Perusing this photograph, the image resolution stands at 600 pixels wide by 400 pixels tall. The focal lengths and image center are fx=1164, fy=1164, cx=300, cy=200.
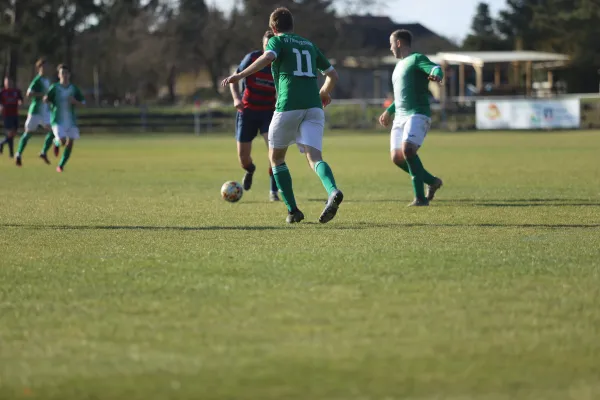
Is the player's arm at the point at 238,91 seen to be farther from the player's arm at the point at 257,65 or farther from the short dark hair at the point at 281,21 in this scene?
the player's arm at the point at 257,65

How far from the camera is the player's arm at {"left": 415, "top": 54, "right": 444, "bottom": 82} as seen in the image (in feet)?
40.1

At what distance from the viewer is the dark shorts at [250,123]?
1489cm

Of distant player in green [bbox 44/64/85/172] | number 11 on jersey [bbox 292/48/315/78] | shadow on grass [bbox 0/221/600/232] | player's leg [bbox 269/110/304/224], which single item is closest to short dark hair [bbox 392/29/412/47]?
number 11 on jersey [bbox 292/48/315/78]

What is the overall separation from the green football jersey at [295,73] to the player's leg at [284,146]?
0.09 m

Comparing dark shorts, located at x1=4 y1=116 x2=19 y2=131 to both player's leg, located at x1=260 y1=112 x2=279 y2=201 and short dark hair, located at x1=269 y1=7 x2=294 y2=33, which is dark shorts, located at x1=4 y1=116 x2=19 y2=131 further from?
short dark hair, located at x1=269 y1=7 x2=294 y2=33

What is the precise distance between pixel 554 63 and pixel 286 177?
207 feet

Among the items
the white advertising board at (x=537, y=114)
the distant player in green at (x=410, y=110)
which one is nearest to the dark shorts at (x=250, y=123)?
the distant player in green at (x=410, y=110)

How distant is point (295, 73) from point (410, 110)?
2.88 meters

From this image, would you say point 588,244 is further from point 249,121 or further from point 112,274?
point 249,121

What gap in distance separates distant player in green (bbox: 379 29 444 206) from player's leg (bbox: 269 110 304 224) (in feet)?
7.83

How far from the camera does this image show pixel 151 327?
19.2 feet

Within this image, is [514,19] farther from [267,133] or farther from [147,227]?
[147,227]

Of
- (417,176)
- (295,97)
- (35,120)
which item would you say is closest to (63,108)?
(35,120)

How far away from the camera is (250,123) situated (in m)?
15.0
